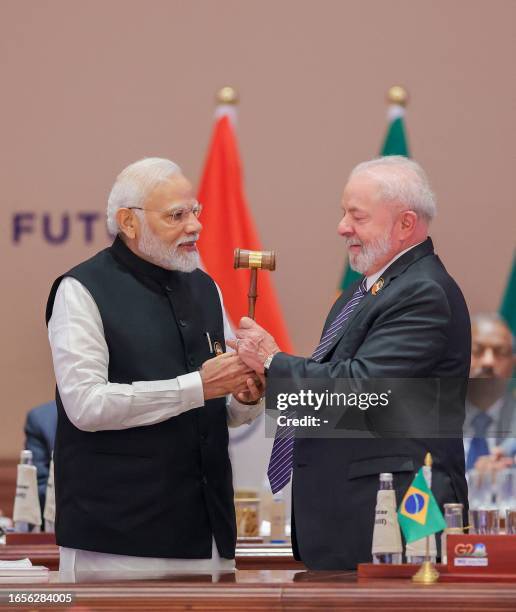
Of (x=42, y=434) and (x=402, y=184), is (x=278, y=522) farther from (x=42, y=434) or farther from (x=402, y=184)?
(x=402, y=184)

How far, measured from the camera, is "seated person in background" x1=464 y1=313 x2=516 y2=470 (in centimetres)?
428

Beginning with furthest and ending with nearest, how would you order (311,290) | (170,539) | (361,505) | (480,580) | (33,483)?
1. (311,290)
2. (33,483)
3. (170,539)
4. (361,505)
5. (480,580)

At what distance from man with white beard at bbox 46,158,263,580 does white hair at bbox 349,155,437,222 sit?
1.70 ft

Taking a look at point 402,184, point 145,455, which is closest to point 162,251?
point 145,455

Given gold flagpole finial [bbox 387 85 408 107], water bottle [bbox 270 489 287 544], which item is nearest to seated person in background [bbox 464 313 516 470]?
water bottle [bbox 270 489 287 544]

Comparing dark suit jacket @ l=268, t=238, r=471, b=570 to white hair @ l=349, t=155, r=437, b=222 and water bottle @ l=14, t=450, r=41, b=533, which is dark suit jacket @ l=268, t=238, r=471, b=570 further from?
water bottle @ l=14, t=450, r=41, b=533

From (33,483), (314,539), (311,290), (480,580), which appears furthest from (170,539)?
(311,290)

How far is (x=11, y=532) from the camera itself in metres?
4.20

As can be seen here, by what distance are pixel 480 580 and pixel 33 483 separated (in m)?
2.23

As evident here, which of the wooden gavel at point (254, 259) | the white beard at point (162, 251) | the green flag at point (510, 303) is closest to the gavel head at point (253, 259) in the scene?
the wooden gavel at point (254, 259)

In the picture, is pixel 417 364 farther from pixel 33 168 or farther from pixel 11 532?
pixel 33 168

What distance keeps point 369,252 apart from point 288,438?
528mm

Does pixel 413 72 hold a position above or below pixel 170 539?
above

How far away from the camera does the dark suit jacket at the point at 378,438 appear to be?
280cm
